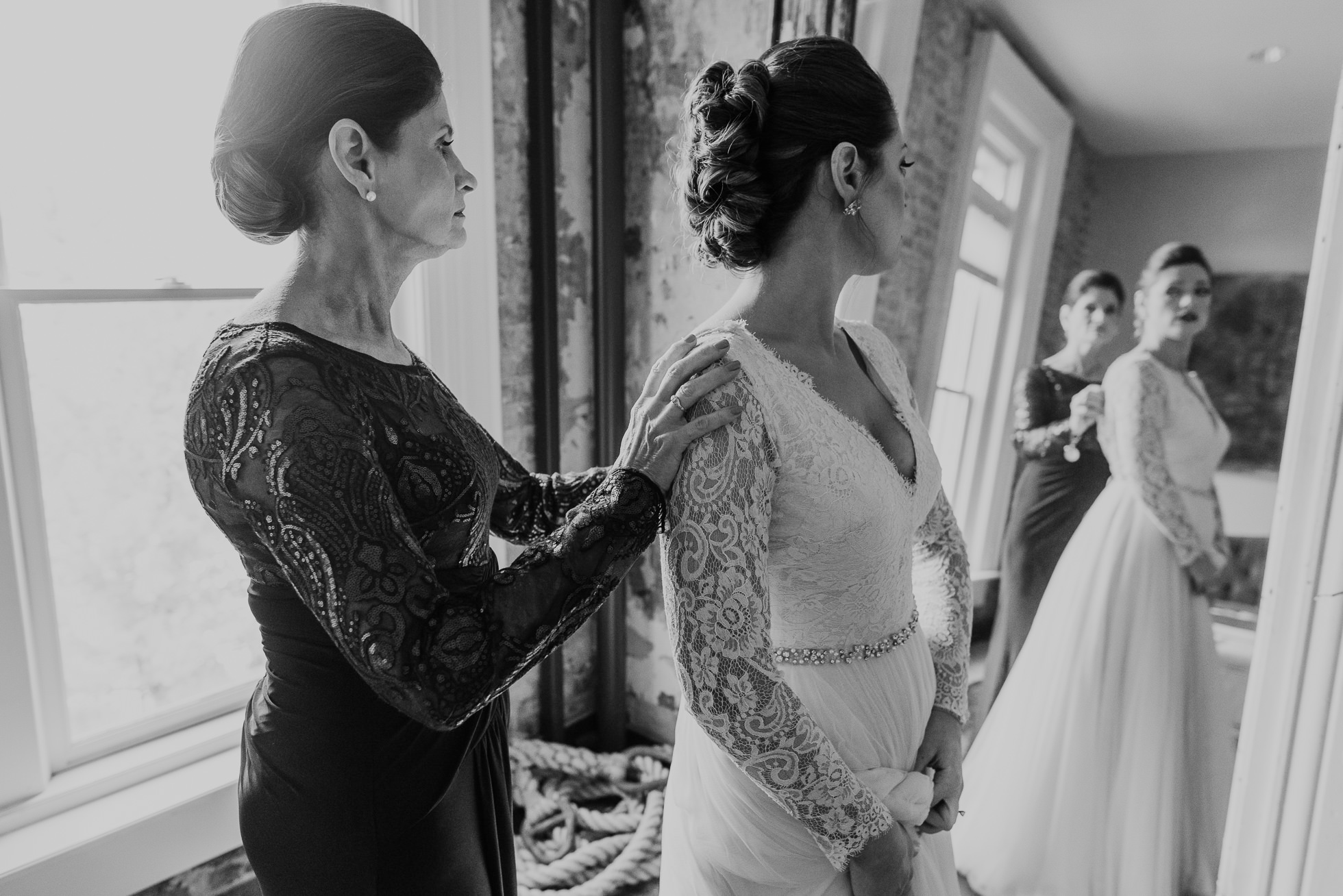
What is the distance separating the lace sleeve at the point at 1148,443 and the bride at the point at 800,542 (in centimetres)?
Answer: 65

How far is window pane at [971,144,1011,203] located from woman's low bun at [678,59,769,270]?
858 millimetres

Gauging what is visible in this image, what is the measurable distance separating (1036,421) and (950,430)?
0.19 m

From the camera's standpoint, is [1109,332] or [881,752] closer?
[881,752]

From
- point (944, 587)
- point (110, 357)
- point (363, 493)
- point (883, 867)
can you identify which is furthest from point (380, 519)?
point (110, 357)

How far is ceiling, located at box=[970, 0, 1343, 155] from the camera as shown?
1.36 metres

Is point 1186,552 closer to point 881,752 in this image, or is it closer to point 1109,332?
point 1109,332

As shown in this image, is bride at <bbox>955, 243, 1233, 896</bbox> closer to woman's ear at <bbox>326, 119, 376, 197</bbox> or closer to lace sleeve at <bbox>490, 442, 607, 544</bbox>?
lace sleeve at <bbox>490, 442, 607, 544</bbox>

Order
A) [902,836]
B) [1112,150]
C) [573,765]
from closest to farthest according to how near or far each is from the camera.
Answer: [902,836], [1112,150], [573,765]

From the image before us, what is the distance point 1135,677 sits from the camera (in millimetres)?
1675

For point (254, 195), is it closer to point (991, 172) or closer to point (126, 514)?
point (126, 514)

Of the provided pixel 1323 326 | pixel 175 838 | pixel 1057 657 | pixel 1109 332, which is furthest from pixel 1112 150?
pixel 175 838

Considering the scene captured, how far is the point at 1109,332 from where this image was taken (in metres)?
1.60

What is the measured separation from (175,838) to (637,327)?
1692 millimetres

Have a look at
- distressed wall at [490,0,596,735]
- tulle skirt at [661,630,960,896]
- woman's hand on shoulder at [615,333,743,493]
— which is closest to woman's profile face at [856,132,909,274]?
woman's hand on shoulder at [615,333,743,493]
